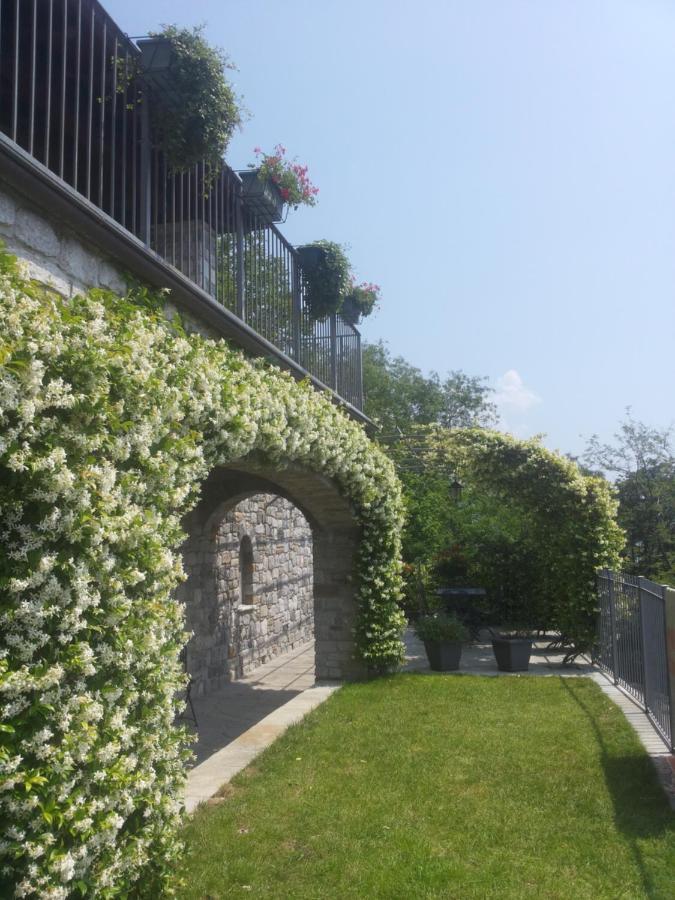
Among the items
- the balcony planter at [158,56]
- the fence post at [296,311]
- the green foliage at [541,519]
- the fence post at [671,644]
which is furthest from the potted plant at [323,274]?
the fence post at [671,644]

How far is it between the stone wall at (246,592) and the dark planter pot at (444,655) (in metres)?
2.46

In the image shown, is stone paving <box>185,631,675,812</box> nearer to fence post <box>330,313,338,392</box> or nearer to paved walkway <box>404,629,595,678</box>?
paved walkway <box>404,629,595,678</box>

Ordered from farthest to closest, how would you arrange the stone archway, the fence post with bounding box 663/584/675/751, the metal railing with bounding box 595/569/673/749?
the stone archway < the metal railing with bounding box 595/569/673/749 < the fence post with bounding box 663/584/675/751

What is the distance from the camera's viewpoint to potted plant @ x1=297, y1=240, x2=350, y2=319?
9180 millimetres

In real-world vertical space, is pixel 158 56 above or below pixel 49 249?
above

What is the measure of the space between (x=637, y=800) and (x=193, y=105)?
527cm

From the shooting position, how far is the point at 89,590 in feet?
9.71

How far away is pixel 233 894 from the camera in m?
3.85

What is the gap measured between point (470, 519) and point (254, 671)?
5.63m

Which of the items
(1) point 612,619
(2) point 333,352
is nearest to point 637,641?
(1) point 612,619

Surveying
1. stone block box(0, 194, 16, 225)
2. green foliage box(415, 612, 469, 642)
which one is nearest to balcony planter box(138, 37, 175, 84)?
stone block box(0, 194, 16, 225)

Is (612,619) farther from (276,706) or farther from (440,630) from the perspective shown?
(276,706)

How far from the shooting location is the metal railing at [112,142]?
4129 millimetres

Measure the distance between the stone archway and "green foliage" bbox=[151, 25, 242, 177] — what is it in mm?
4423
